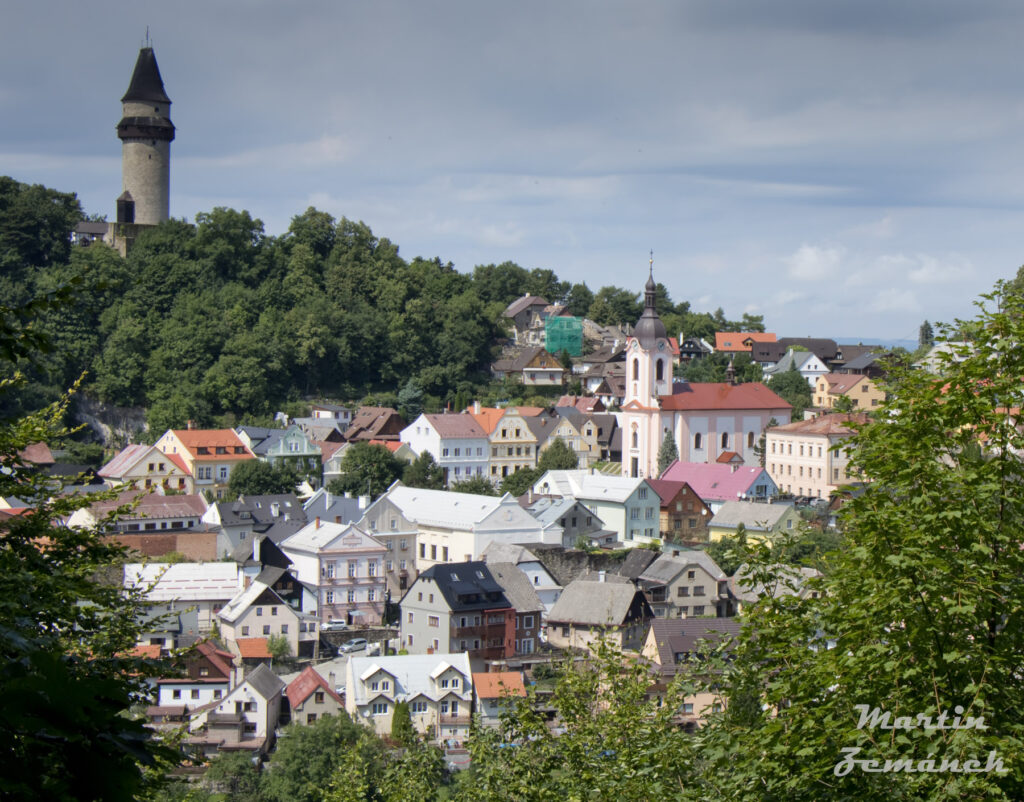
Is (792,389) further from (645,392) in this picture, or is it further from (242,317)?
(242,317)

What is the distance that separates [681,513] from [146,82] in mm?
41509

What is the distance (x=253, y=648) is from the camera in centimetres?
3322

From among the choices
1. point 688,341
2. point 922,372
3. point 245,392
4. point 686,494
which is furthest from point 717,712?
point 688,341

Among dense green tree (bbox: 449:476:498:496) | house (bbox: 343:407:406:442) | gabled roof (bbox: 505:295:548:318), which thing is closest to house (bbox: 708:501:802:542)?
dense green tree (bbox: 449:476:498:496)

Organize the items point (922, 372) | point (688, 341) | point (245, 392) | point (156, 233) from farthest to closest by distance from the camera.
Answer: point (688, 341)
point (156, 233)
point (245, 392)
point (922, 372)

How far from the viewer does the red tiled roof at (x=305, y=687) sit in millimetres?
29094

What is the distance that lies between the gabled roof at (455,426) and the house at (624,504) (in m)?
8.02

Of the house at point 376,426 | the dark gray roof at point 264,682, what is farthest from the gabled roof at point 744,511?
the dark gray roof at point 264,682

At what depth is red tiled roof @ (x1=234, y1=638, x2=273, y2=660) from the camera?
32.8 metres

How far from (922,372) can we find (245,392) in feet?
182

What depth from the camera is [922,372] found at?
25.0 ft

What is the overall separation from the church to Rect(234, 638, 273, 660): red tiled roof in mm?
27507

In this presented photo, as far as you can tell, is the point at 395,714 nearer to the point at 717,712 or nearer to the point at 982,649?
the point at 717,712

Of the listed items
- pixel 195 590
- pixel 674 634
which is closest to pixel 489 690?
pixel 674 634
